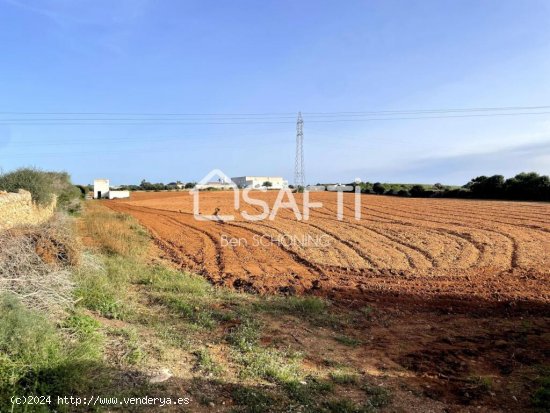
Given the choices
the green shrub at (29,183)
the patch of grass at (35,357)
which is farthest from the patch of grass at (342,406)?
the green shrub at (29,183)

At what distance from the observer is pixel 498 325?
575cm

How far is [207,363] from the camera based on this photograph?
428 centimetres

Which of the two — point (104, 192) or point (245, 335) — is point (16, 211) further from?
point (104, 192)

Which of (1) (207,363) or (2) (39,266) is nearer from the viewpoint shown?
(1) (207,363)

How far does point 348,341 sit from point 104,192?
4600cm

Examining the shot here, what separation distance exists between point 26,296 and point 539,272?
9.60 meters

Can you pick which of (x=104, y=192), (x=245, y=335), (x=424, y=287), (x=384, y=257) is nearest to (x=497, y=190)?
(x=384, y=257)

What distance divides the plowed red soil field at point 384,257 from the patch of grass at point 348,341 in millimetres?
1847

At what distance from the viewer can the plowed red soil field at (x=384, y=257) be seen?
24.0 ft

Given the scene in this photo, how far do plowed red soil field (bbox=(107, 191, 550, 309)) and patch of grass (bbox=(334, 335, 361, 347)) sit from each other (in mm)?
1847

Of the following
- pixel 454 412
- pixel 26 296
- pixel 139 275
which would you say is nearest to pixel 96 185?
pixel 139 275

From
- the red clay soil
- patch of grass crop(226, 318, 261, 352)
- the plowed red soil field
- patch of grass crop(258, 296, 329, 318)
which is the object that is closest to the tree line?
the plowed red soil field

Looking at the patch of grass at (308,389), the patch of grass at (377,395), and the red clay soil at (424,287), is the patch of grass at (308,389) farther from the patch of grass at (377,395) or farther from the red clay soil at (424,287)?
the red clay soil at (424,287)

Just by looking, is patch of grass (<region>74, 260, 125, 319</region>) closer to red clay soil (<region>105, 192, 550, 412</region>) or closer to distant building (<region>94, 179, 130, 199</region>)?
red clay soil (<region>105, 192, 550, 412</region>)
